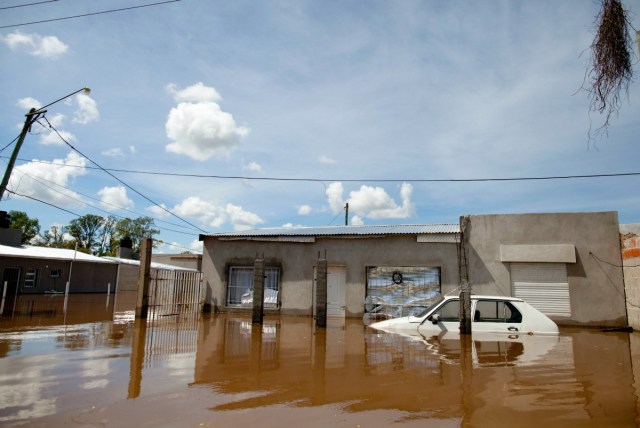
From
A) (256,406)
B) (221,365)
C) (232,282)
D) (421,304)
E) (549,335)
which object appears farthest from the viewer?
(232,282)

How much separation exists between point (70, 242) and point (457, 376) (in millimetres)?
69943

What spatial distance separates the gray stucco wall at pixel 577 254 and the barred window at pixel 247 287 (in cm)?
779

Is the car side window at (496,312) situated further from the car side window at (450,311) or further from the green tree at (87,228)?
the green tree at (87,228)

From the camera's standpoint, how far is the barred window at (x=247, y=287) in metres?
17.8

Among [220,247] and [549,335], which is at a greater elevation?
[220,247]

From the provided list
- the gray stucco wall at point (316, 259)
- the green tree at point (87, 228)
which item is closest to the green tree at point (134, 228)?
the green tree at point (87, 228)

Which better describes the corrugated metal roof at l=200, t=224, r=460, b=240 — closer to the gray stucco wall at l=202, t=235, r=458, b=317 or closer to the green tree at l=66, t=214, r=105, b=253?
the gray stucco wall at l=202, t=235, r=458, b=317

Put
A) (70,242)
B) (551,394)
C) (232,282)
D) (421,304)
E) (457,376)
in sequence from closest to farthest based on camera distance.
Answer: (551,394)
(457,376)
(421,304)
(232,282)
(70,242)

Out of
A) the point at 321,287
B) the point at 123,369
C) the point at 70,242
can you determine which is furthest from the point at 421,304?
the point at 70,242

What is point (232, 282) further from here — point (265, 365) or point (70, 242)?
point (70, 242)

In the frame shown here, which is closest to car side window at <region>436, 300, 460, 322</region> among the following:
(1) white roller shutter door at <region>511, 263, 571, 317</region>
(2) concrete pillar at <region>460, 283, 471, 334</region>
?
(2) concrete pillar at <region>460, 283, 471, 334</region>

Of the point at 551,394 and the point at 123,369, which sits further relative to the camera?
the point at 123,369

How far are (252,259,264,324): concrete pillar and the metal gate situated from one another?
4.04 meters

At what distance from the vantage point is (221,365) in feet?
23.9
